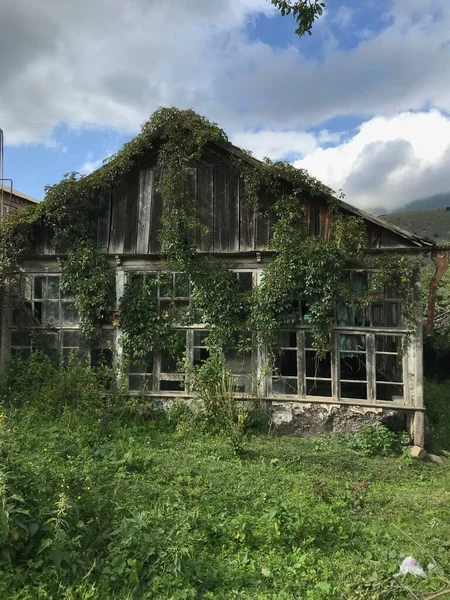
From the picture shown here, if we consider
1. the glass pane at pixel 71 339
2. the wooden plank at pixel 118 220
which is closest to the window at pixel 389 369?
A: the wooden plank at pixel 118 220

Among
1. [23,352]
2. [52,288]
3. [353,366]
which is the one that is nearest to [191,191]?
[52,288]

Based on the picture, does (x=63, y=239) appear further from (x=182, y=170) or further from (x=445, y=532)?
(x=445, y=532)

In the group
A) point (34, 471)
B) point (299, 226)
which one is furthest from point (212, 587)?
point (299, 226)

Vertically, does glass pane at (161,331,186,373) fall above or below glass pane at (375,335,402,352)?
below

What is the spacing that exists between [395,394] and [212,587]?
603cm

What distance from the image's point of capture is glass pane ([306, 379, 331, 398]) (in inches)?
346

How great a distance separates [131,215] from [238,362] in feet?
12.8

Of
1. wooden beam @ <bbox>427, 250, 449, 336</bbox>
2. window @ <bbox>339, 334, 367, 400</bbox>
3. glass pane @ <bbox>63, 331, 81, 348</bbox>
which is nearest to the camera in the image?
wooden beam @ <bbox>427, 250, 449, 336</bbox>

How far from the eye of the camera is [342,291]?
8.29 m

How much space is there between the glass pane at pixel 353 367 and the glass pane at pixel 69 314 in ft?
18.9

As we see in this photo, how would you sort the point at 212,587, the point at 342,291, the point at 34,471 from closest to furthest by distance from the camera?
the point at 212,587 → the point at 34,471 → the point at 342,291

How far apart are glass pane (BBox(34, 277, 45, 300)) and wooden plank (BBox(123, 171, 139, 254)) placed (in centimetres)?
213

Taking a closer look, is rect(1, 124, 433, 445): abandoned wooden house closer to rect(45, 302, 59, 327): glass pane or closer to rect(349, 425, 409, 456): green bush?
rect(45, 302, 59, 327): glass pane

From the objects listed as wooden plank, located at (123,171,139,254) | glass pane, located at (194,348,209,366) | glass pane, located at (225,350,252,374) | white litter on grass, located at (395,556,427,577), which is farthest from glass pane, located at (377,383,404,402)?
wooden plank, located at (123,171,139,254)
